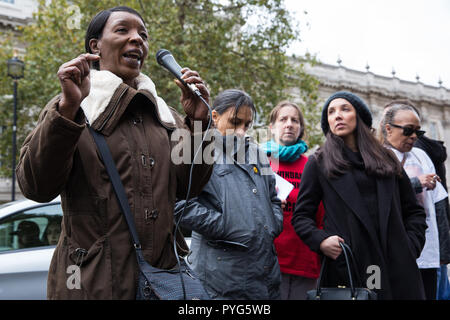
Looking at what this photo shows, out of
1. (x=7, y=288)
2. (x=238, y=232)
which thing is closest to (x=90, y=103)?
(x=238, y=232)

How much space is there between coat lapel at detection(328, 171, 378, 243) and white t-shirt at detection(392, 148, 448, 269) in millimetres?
981

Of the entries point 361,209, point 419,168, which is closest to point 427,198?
point 419,168

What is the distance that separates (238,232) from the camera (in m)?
2.78

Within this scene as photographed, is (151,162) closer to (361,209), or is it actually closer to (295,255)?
(361,209)

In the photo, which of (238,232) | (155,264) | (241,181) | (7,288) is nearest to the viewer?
(155,264)

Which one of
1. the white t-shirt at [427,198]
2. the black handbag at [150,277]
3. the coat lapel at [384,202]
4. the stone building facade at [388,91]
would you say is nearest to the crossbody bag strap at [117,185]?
the black handbag at [150,277]

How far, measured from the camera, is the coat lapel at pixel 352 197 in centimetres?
262

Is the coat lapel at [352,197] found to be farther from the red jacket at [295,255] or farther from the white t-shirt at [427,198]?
the white t-shirt at [427,198]

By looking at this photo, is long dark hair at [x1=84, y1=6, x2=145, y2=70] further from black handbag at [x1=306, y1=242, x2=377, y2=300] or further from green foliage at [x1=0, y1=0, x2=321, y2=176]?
green foliage at [x1=0, y1=0, x2=321, y2=176]

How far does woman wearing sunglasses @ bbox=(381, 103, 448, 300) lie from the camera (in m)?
3.54

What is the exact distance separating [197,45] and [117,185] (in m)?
12.2

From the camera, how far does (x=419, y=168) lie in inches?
149

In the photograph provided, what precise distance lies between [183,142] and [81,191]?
539 mm
